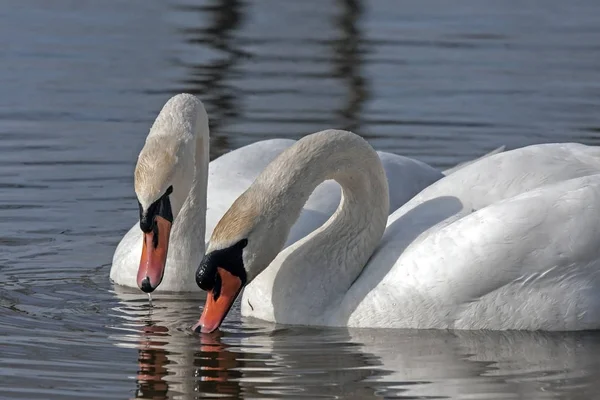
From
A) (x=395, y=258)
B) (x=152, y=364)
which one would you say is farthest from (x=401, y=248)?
(x=152, y=364)

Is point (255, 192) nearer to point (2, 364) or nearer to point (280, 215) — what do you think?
point (280, 215)

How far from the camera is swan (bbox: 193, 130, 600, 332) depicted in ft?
28.5

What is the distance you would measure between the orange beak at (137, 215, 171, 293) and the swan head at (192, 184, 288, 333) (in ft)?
1.84

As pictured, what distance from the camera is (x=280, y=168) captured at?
8.90 meters

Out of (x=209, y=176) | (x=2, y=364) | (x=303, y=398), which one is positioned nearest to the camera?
(x=303, y=398)

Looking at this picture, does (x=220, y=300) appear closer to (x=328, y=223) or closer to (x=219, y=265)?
(x=219, y=265)

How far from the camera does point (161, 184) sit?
9367 mm

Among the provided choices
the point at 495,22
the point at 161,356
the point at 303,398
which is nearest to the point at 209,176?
the point at 161,356

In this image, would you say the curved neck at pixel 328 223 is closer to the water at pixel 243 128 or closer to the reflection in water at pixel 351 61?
the water at pixel 243 128

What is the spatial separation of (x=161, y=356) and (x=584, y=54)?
10592 millimetres

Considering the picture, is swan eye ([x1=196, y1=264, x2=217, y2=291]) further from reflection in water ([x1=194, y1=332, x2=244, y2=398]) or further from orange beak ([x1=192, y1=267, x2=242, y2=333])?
reflection in water ([x1=194, y1=332, x2=244, y2=398])

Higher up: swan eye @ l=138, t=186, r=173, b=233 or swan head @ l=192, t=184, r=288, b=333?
swan head @ l=192, t=184, r=288, b=333

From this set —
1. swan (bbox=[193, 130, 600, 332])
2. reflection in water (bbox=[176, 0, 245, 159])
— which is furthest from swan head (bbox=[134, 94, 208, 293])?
reflection in water (bbox=[176, 0, 245, 159])

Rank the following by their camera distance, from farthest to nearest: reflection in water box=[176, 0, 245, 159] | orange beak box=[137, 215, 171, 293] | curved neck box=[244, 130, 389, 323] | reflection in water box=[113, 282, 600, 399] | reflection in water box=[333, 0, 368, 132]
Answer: reflection in water box=[333, 0, 368, 132] < reflection in water box=[176, 0, 245, 159] < orange beak box=[137, 215, 171, 293] < curved neck box=[244, 130, 389, 323] < reflection in water box=[113, 282, 600, 399]
